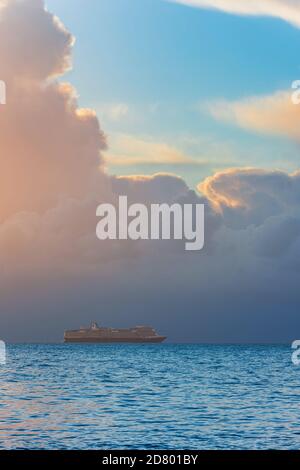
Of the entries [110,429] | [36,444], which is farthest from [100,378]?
[36,444]

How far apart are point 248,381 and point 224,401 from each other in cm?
3450

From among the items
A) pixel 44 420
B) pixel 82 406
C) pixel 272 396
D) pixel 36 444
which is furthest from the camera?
pixel 272 396

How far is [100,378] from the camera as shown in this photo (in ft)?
380
